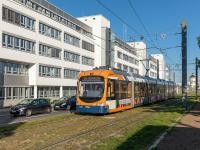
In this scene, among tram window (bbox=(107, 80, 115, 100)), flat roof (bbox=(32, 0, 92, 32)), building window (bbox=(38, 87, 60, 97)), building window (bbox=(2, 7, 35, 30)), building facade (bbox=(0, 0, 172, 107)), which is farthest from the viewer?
flat roof (bbox=(32, 0, 92, 32))

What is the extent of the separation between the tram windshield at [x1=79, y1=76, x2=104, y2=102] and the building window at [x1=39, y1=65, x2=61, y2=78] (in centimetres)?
2977

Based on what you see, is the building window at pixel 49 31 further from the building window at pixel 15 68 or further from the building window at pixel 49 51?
the building window at pixel 15 68

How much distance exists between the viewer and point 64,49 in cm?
6312

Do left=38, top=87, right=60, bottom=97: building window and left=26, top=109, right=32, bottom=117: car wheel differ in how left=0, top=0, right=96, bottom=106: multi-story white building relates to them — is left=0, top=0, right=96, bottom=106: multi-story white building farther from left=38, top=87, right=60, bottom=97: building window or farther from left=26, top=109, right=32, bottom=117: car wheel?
left=26, top=109, right=32, bottom=117: car wheel

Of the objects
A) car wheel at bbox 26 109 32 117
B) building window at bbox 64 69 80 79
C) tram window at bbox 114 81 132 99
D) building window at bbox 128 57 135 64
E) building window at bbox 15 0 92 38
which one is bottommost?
car wheel at bbox 26 109 32 117

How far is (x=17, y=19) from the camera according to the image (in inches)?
1873

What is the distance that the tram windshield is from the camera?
980 inches

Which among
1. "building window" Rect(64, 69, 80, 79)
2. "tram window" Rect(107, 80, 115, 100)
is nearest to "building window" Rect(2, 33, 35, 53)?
"building window" Rect(64, 69, 80, 79)

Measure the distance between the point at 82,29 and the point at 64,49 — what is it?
11109 mm

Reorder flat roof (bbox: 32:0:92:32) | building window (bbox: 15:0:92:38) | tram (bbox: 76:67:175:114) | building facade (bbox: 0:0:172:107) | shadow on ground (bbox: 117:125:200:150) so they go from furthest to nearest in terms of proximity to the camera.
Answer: flat roof (bbox: 32:0:92:32) → building window (bbox: 15:0:92:38) → building facade (bbox: 0:0:172:107) → tram (bbox: 76:67:175:114) → shadow on ground (bbox: 117:125:200:150)

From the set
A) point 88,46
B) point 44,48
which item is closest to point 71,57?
point 88,46

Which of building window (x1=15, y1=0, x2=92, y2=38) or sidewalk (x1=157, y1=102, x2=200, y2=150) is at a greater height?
building window (x1=15, y1=0, x2=92, y2=38)

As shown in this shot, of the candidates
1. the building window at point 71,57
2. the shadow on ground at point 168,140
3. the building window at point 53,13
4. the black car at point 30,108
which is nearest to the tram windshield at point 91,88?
the black car at point 30,108

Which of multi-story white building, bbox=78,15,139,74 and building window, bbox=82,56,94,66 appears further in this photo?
multi-story white building, bbox=78,15,139,74
